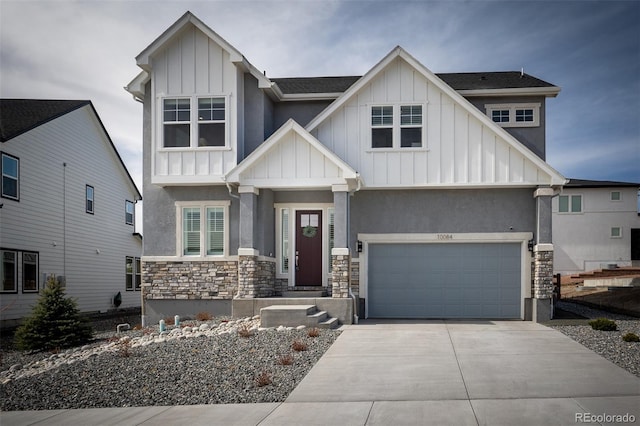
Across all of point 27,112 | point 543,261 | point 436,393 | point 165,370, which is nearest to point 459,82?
point 543,261

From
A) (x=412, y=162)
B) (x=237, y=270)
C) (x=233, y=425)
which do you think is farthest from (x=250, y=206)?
(x=233, y=425)

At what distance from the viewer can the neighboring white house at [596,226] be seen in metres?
32.8

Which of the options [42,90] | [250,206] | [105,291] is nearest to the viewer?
[250,206]

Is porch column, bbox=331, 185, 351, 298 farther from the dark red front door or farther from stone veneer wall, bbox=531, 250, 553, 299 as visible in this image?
stone veneer wall, bbox=531, 250, 553, 299

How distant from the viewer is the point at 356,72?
22.5 metres

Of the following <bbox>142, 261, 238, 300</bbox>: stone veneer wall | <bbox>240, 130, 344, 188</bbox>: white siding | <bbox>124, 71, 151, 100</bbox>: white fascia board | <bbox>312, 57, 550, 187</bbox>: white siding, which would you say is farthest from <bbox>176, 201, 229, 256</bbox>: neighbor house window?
<bbox>312, 57, 550, 187</bbox>: white siding

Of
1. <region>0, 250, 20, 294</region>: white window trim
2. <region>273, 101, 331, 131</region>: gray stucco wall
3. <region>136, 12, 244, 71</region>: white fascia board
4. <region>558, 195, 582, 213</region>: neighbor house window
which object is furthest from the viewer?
<region>558, 195, 582, 213</region>: neighbor house window

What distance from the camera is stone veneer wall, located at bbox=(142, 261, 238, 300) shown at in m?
18.2

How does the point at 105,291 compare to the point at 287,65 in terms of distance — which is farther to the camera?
the point at 105,291

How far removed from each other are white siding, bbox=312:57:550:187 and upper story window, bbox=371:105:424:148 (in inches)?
6.4

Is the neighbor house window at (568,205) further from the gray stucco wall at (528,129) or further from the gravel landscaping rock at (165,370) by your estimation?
the gravel landscaping rock at (165,370)

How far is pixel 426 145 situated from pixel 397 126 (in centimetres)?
99

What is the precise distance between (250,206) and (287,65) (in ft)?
19.8

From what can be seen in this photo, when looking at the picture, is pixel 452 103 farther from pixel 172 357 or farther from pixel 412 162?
pixel 172 357
